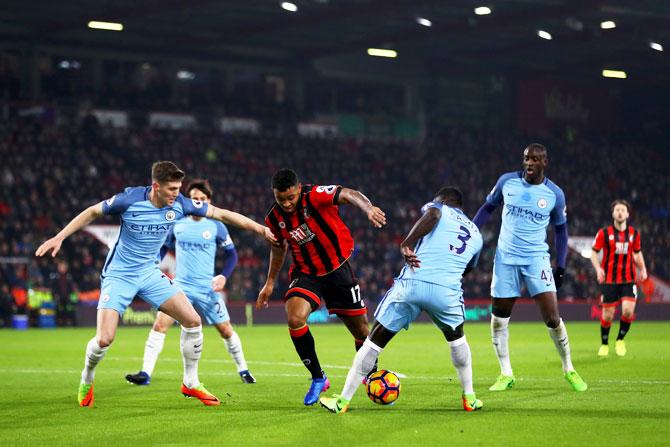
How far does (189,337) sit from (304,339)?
1.27m

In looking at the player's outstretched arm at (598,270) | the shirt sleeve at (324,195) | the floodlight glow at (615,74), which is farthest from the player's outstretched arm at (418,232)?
the floodlight glow at (615,74)

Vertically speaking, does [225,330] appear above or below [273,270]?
below

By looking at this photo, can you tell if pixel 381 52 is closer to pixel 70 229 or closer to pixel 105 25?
pixel 105 25

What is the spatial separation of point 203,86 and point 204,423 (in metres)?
41.4

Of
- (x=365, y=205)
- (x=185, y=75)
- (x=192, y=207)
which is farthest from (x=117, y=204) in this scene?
(x=185, y=75)

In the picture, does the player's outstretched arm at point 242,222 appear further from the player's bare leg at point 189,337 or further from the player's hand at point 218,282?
the player's hand at point 218,282

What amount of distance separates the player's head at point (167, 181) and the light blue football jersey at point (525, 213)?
12.3 ft

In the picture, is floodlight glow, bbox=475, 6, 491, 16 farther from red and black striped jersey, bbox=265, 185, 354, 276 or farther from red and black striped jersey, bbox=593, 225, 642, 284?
red and black striped jersey, bbox=265, 185, 354, 276

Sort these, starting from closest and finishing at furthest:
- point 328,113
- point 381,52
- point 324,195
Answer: point 324,195 → point 381,52 → point 328,113

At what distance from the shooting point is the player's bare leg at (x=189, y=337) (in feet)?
39.0

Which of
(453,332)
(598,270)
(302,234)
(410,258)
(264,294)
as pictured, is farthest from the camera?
(598,270)

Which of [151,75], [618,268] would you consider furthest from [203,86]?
[618,268]

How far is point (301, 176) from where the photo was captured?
44719 mm

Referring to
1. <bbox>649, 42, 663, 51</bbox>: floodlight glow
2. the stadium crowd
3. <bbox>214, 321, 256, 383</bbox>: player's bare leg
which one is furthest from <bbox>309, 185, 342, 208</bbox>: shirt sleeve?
<bbox>649, 42, 663, 51</bbox>: floodlight glow
